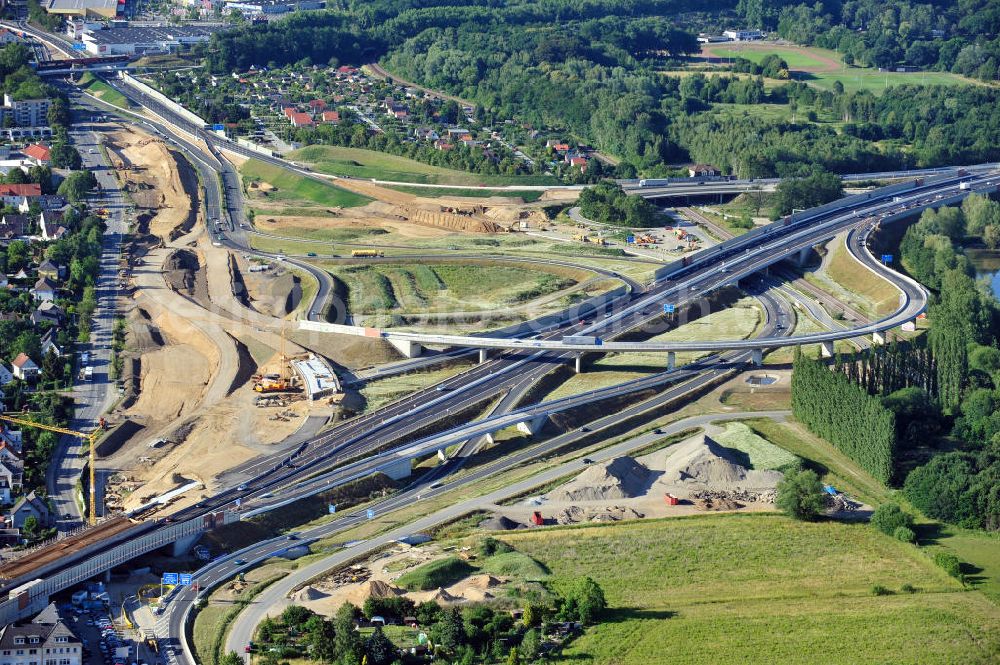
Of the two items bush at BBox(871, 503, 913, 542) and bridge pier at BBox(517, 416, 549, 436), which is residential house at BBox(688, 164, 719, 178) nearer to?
bridge pier at BBox(517, 416, 549, 436)

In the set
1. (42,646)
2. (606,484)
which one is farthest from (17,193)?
(42,646)

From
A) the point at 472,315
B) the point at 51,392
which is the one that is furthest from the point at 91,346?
the point at 472,315

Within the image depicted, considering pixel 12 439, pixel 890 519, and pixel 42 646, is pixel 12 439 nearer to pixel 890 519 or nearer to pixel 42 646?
pixel 42 646

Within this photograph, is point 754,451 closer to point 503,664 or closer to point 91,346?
point 503,664

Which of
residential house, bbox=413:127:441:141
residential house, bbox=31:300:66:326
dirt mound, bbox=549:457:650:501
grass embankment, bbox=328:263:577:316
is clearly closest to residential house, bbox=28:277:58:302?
residential house, bbox=31:300:66:326

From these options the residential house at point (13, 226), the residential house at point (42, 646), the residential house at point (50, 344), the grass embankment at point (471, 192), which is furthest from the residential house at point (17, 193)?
the residential house at point (42, 646)
